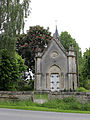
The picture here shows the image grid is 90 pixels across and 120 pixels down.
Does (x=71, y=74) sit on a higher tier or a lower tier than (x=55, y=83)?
higher

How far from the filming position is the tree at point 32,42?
36.7 metres

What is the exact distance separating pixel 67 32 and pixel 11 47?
33802 mm

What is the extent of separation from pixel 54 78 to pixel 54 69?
1.44 metres

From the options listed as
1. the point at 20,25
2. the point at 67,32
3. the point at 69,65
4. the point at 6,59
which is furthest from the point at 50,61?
the point at 67,32

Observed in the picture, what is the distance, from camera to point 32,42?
1444 inches

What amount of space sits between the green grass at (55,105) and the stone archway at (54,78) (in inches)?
513

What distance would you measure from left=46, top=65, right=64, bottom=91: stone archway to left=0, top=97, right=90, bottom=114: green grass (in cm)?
1303

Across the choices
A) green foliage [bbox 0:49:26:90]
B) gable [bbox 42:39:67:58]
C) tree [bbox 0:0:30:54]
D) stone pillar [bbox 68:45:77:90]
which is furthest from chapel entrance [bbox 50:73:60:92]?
tree [bbox 0:0:30:54]

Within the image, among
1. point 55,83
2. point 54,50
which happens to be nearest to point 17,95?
point 55,83

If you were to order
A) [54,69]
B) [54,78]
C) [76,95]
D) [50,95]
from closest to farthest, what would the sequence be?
[76,95] → [50,95] → [54,78] → [54,69]

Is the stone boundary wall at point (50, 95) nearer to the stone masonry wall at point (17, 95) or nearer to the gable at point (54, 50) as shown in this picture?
the stone masonry wall at point (17, 95)

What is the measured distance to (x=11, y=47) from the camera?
1780 cm

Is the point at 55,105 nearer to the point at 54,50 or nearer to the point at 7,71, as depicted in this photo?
the point at 7,71

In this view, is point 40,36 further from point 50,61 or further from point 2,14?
point 2,14
